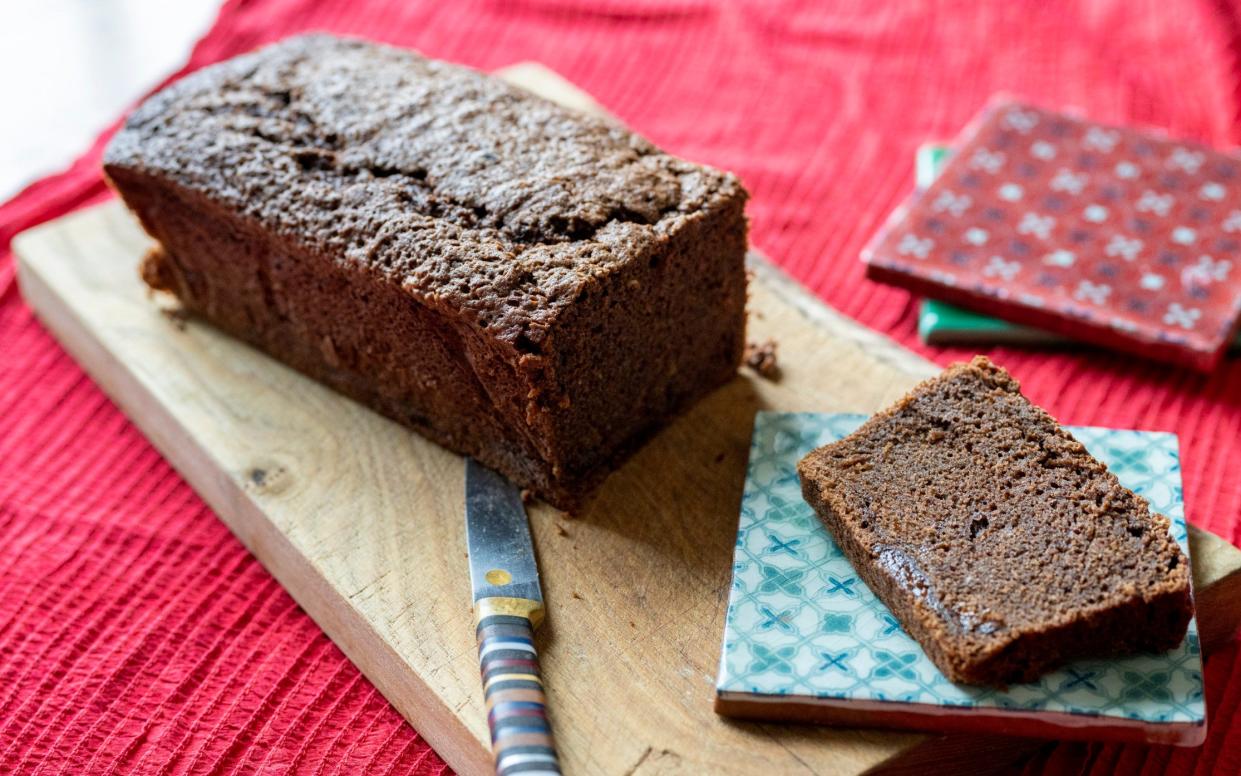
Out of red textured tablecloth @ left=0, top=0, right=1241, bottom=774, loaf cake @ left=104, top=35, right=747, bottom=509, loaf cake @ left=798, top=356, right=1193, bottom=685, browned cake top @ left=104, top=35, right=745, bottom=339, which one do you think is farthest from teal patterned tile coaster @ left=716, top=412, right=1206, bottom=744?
browned cake top @ left=104, top=35, right=745, bottom=339

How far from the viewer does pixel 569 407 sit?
219cm

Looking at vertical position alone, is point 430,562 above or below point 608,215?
below

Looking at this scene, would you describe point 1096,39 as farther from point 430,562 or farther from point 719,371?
point 430,562

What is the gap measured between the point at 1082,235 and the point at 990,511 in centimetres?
126

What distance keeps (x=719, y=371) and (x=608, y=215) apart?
498 millimetres

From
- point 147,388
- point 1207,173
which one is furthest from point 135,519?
point 1207,173

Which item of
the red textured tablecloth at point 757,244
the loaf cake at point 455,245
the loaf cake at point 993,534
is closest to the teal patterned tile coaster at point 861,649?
the loaf cake at point 993,534

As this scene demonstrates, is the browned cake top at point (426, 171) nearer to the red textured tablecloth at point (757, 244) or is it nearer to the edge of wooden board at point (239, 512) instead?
the edge of wooden board at point (239, 512)

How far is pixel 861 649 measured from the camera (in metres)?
1.89

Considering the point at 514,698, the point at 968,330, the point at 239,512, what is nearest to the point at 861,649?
the point at 514,698

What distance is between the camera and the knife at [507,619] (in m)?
1.80

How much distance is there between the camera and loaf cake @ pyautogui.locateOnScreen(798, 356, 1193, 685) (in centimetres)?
181

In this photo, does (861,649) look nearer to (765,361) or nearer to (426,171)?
(765,361)

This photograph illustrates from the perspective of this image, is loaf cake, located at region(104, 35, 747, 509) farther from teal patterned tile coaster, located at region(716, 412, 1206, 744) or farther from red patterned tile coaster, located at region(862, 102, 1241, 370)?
red patterned tile coaster, located at region(862, 102, 1241, 370)
